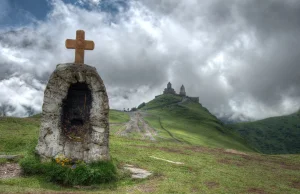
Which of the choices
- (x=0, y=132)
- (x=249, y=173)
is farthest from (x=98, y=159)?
(x=0, y=132)

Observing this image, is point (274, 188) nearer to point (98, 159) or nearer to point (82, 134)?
point (98, 159)

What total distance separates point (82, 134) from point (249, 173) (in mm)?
15107

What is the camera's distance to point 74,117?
1945cm

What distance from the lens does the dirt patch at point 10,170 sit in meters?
16.4

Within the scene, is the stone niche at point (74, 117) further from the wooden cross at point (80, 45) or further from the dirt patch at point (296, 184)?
the dirt patch at point (296, 184)

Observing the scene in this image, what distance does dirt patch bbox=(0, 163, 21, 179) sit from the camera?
53.9ft

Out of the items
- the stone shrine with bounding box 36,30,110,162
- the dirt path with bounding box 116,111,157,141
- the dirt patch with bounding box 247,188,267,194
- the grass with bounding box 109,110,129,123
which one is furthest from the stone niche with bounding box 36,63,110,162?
the grass with bounding box 109,110,129,123

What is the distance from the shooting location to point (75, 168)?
1644cm

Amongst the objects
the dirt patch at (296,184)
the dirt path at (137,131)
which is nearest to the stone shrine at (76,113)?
the dirt patch at (296,184)

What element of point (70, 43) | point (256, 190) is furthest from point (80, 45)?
point (256, 190)

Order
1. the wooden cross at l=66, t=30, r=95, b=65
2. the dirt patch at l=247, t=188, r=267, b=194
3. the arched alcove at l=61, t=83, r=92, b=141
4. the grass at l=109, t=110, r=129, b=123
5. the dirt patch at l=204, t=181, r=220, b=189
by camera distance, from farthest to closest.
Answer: the grass at l=109, t=110, r=129, b=123 < the wooden cross at l=66, t=30, r=95, b=65 < the arched alcove at l=61, t=83, r=92, b=141 < the dirt patch at l=204, t=181, r=220, b=189 < the dirt patch at l=247, t=188, r=267, b=194

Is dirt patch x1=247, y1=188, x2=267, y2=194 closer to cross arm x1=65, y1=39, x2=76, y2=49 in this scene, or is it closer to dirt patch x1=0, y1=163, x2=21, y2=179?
dirt patch x1=0, y1=163, x2=21, y2=179

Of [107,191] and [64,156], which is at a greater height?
[64,156]

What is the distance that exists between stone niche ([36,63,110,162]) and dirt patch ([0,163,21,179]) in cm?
167
